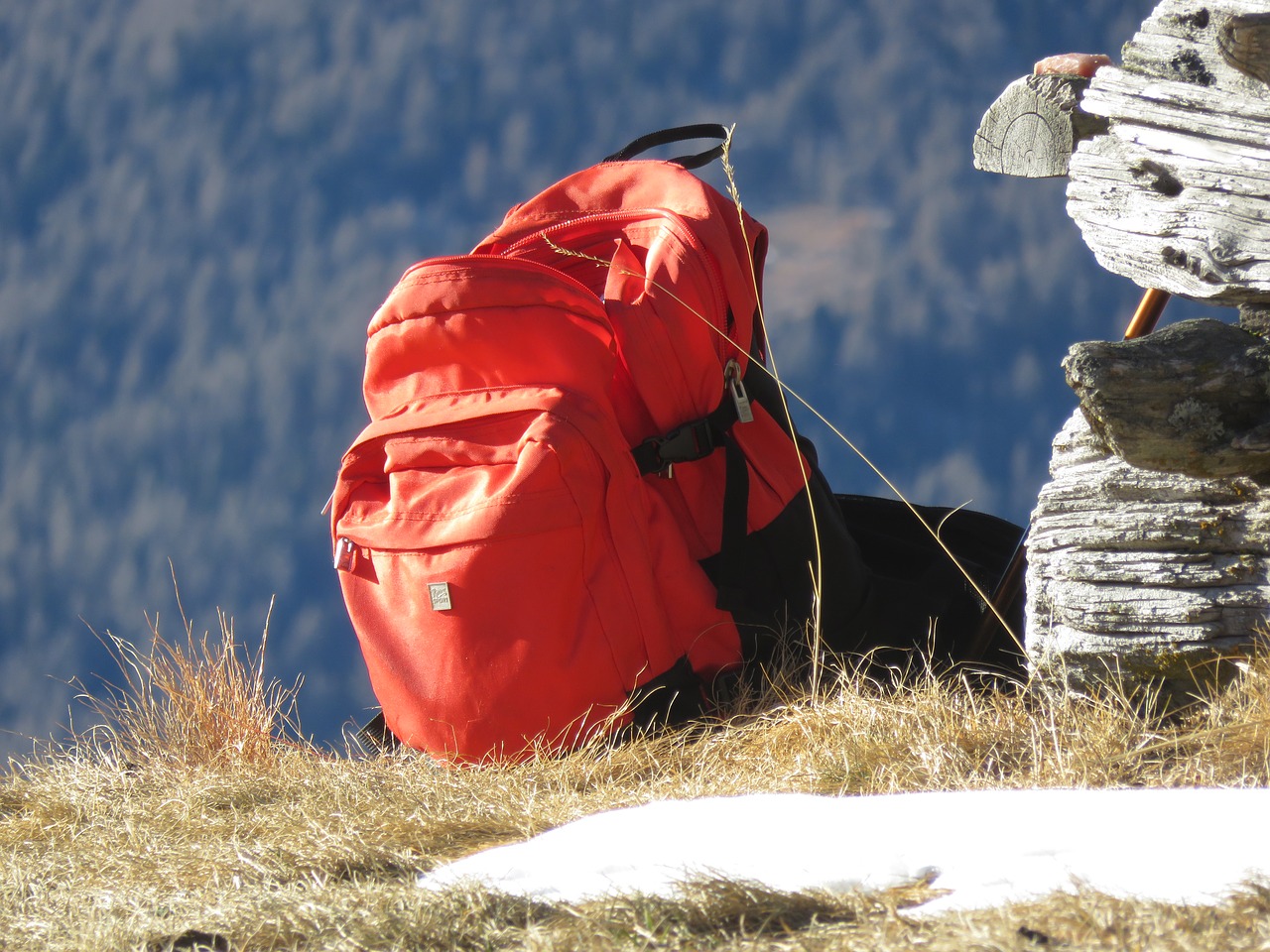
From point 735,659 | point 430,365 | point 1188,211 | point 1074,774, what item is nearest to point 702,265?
point 430,365

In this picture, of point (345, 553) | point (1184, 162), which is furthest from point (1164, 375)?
point (345, 553)

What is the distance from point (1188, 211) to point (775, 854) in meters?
1.15

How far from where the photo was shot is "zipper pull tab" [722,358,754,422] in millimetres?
2475

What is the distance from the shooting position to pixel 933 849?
1.24m

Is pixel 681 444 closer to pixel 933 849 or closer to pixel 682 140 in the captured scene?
pixel 682 140

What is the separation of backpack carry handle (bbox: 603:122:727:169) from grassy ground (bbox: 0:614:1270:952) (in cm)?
129

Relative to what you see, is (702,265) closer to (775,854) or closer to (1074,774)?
(1074,774)

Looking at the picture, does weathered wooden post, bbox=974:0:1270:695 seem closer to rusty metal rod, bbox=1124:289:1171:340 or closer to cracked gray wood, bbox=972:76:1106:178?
cracked gray wood, bbox=972:76:1106:178

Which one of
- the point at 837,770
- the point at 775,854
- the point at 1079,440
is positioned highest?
the point at 1079,440

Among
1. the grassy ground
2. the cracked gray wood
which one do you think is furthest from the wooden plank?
the grassy ground

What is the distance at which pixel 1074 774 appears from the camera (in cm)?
168

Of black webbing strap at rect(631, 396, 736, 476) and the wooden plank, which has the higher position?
the wooden plank

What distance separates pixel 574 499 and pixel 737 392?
46 cm

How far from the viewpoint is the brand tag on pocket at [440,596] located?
7.54ft
